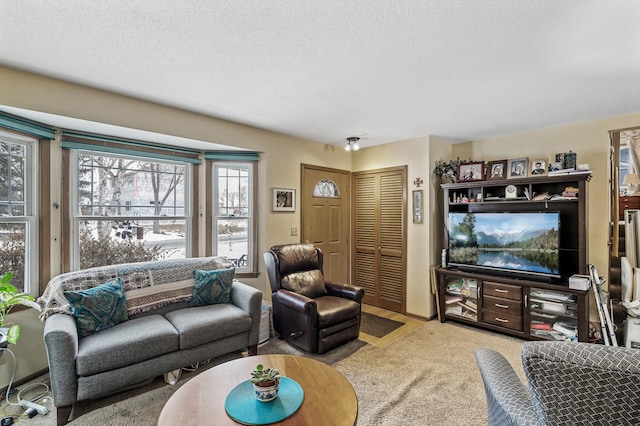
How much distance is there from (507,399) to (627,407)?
1.91 ft

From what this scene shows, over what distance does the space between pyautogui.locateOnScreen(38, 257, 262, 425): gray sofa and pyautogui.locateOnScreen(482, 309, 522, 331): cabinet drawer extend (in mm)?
2639

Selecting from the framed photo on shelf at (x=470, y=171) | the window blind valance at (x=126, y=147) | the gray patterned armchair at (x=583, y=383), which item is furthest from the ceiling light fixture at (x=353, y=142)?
the gray patterned armchair at (x=583, y=383)

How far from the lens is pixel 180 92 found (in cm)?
269

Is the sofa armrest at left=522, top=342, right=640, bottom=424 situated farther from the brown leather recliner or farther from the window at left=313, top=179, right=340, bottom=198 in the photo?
the window at left=313, top=179, right=340, bottom=198

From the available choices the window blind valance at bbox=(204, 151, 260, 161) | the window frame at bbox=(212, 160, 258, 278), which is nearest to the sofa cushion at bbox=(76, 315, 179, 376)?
the window frame at bbox=(212, 160, 258, 278)

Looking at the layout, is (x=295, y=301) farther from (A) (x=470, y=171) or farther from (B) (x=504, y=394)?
(A) (x=470, y=171)

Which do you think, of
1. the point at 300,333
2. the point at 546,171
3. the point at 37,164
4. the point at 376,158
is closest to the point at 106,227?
the point at 37,164

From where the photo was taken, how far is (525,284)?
10.9ft

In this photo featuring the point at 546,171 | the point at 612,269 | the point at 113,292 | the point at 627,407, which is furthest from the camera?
the point at 546,171

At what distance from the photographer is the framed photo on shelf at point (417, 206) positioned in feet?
13.6

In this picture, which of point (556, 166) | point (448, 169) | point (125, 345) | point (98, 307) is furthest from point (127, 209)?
point (556, 166)

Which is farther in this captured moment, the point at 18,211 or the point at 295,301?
the point at 295,301

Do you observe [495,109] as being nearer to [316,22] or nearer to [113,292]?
[316,22]

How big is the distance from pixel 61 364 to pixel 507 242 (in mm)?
4247
